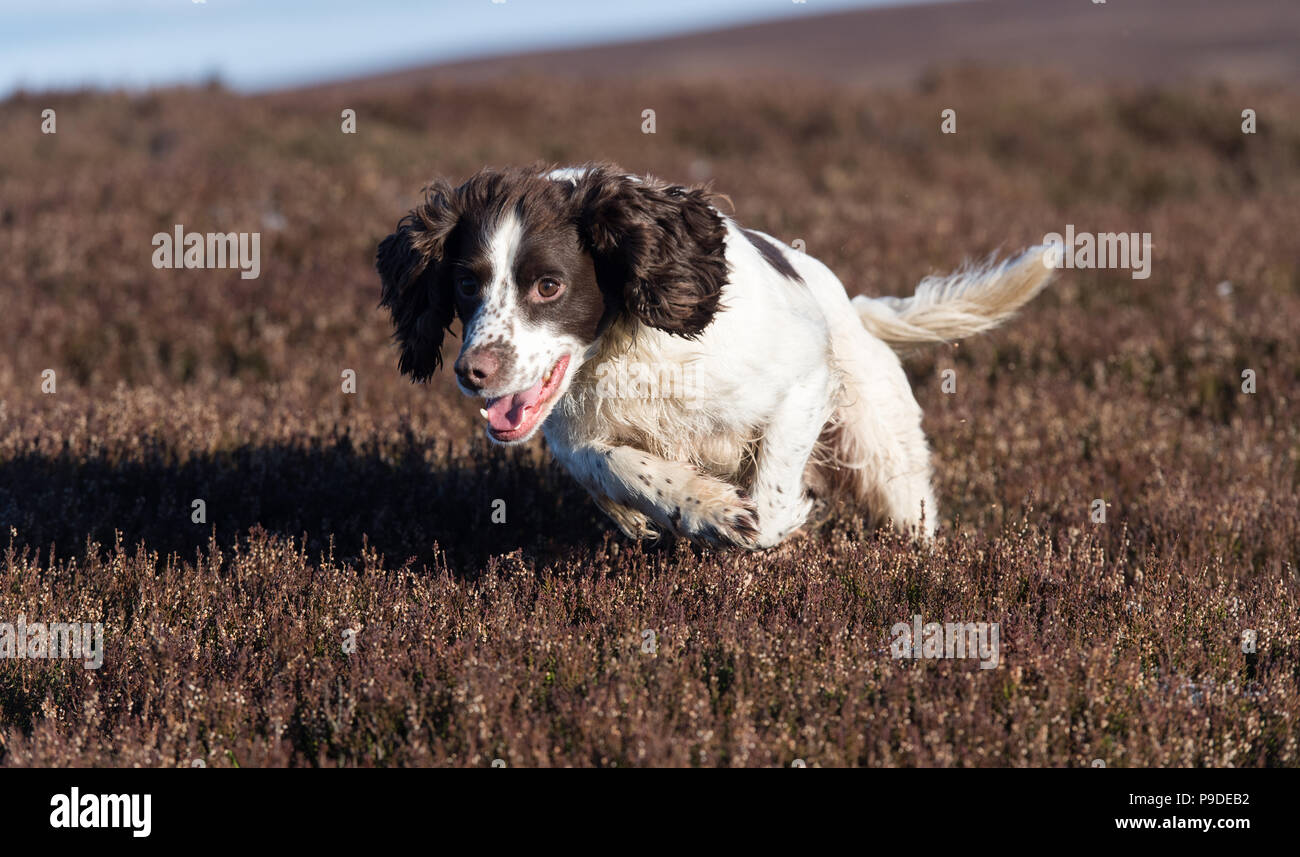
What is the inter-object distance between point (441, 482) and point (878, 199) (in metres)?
7.90

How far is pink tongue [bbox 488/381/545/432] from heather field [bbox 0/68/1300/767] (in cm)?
47

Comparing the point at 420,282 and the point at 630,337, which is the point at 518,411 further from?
the point at 420,282

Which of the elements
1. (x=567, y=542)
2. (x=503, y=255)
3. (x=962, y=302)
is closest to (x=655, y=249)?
(x=503, y=255)

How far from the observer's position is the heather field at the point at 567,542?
256 centimetres

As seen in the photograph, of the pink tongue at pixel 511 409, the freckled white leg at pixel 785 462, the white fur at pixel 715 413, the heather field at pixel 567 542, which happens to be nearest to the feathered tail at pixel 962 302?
the heather field at pixel 567 542

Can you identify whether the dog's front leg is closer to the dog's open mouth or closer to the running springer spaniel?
the running springer spaniel

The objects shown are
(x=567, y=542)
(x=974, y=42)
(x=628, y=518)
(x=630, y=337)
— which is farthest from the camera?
(x=974, y=42)

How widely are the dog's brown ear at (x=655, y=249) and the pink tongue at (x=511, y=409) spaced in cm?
38

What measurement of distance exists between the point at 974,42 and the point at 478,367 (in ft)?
140

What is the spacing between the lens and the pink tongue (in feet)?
10.5

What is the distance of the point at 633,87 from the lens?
1667 cm

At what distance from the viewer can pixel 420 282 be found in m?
3.54

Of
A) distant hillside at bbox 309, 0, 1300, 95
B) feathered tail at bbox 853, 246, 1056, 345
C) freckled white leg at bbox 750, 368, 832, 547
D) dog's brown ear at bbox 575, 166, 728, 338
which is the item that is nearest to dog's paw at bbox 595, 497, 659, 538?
freckled white leg at bbox 750, 368, 832, 547

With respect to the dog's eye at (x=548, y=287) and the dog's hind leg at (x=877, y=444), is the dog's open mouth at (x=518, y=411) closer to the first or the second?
the dog's eye at (x=548, y=287)
